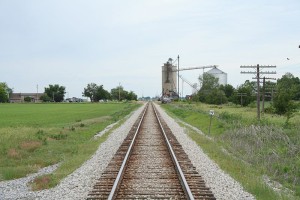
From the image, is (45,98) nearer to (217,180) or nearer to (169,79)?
(169,79)

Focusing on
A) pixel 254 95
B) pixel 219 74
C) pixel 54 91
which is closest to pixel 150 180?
pixel 254 95

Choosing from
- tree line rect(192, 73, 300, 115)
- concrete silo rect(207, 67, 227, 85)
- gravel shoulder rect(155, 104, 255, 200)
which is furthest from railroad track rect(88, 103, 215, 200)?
concrete silo rect(207, 67, 227, 85)

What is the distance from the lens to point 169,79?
132 meters

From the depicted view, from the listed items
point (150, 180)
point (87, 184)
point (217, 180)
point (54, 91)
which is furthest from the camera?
point (54, 91)

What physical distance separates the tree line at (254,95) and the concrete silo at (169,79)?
14.9 meters

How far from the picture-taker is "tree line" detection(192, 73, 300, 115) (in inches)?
1726

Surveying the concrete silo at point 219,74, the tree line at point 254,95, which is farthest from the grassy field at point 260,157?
the concrete silo at point 219,74

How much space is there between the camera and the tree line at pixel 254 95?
43.8 m

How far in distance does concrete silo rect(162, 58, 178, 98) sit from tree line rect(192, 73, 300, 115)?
1486 cm

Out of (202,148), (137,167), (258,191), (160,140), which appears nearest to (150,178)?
(137,167)

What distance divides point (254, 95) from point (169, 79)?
56.6 meters

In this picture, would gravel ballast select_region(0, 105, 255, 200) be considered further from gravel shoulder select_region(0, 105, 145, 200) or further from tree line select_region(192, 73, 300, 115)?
tree line select_region(192, 73, 300, 115)

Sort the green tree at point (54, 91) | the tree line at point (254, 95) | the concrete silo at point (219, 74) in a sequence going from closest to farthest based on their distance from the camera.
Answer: the tree line at point (254, 95) → the concrete silo at point (219, 74) → the green tree at point (54, 91)

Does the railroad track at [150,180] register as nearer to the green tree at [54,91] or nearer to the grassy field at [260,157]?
the grassy field at [260,157]
